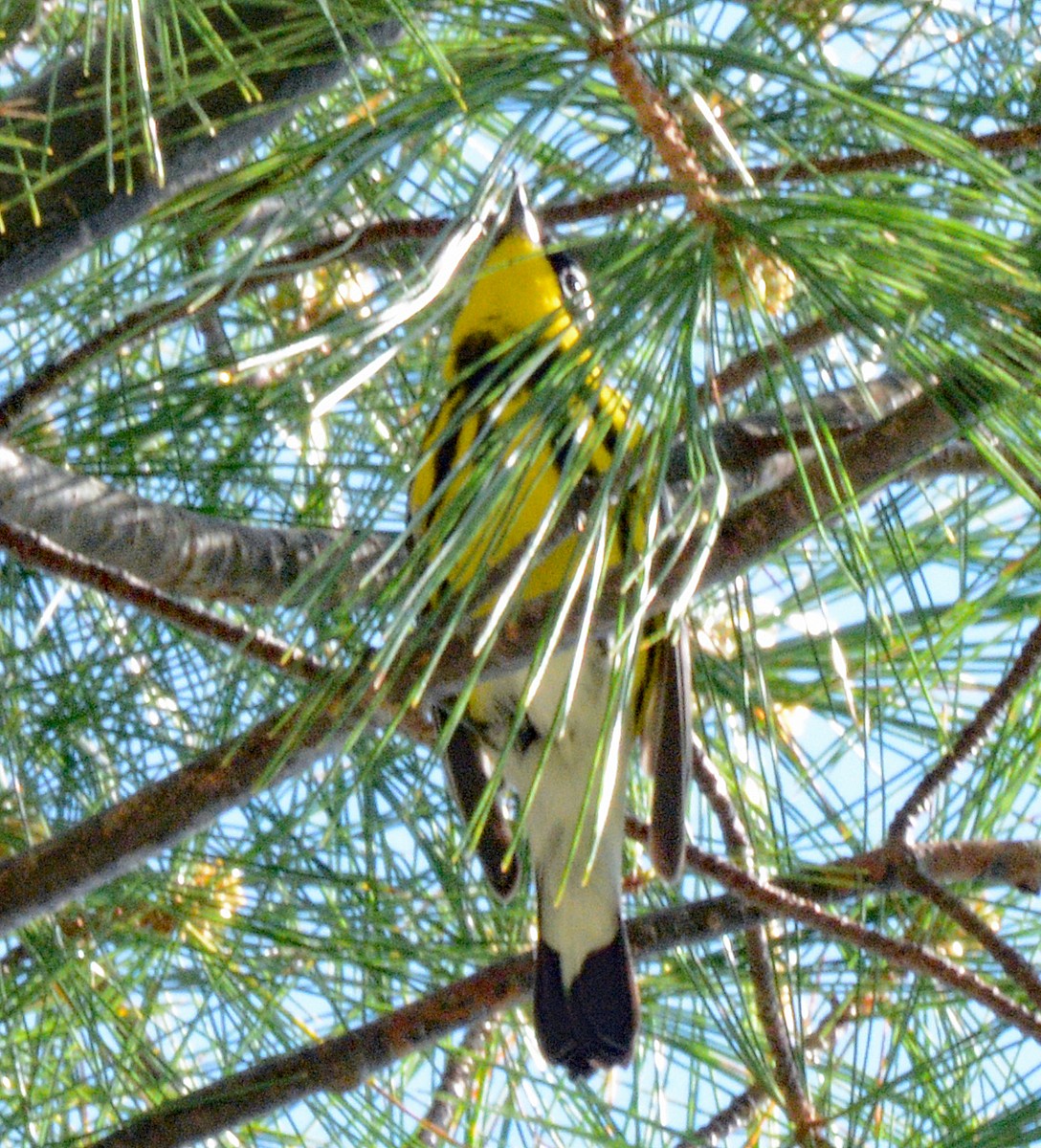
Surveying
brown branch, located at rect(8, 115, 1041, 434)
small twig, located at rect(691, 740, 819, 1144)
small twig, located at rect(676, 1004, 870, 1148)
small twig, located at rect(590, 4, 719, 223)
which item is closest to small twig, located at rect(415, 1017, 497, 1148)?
small twig, located at rect(676, 1004, 870, 1148)

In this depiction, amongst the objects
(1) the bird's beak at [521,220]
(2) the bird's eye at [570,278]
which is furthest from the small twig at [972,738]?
(2) the bird's eye at [570,278]

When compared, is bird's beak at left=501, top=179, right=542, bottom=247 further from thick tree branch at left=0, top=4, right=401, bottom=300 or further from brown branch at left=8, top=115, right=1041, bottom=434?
thick tree branch at left=0, top=4, right=401, bottom=300

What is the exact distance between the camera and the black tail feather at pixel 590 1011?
1.34m

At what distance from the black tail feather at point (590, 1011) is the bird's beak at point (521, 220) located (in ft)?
1.94

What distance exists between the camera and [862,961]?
131 cm

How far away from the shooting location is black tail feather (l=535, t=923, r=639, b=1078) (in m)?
1.34

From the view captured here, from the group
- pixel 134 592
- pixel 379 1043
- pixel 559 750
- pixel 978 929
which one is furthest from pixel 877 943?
pixel 559 750

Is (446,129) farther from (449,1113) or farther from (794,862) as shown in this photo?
(449,1113)

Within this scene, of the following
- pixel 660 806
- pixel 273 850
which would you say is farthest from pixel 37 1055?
pixel 660 806

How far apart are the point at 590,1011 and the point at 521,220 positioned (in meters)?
0.67

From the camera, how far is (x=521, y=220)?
1410mm

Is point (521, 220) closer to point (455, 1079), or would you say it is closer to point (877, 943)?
point (877, 943)

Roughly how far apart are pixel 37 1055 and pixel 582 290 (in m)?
0.92

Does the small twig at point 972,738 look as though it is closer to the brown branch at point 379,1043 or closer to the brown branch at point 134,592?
the brown branch at point 379,1043
